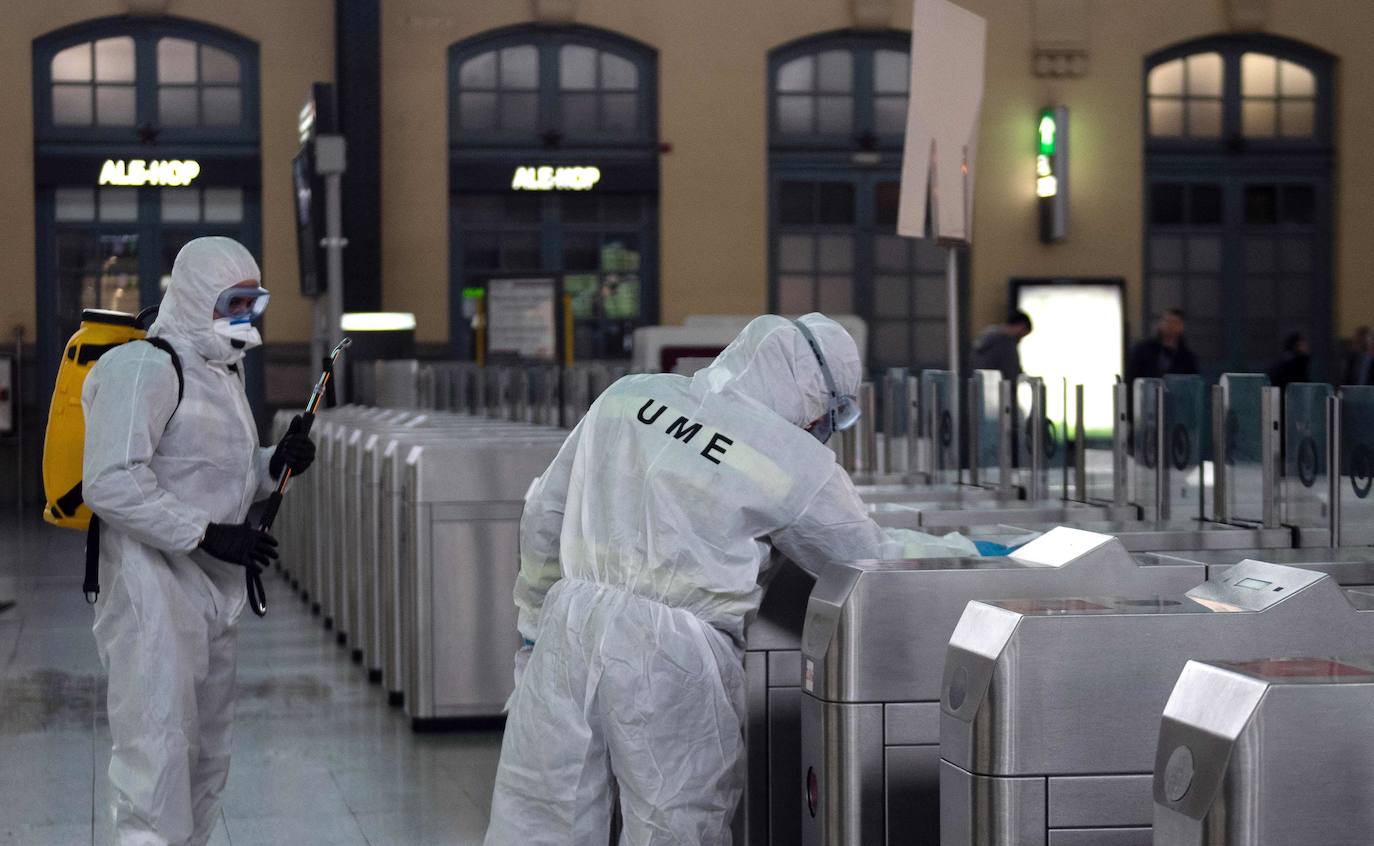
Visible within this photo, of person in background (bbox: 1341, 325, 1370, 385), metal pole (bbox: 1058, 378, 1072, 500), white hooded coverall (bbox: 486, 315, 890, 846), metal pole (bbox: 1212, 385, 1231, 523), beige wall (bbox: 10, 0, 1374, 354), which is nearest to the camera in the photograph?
white hooded coverall (bbox: 486, 315, 890, 846)

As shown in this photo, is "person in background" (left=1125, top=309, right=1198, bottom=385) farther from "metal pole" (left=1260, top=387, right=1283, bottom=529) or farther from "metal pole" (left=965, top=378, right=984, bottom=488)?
"metal pole" (left=1260, top=387, right=1283, bottom=529)

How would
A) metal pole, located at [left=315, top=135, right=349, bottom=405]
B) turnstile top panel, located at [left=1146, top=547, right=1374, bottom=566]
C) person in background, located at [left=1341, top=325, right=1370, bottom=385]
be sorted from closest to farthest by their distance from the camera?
turnstile top panel, located at [left=1146, top=547, right=1374, bottom=566], metal pole, located at [left=315, top=135, right=349, bottom=405], person in background, located at [left=1341, top=325, right=1370, bottom=385]

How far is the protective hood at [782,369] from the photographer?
3857 mm

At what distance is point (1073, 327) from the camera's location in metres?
20.1

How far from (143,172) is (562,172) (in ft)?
13.6

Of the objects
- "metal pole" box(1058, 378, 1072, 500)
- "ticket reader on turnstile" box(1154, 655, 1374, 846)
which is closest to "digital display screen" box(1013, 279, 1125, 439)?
"metal pole" box(1058, 378, 1072, 500)

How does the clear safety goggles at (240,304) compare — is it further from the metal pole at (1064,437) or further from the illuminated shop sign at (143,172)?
the illuminated shop sign at (143,172)

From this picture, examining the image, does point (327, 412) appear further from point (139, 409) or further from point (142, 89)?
point (139, 409)

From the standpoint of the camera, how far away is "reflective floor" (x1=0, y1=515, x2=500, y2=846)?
5.90 m

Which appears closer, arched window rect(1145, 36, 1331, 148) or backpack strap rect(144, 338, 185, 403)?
backpack strap rect(144, 338, 185, 403)

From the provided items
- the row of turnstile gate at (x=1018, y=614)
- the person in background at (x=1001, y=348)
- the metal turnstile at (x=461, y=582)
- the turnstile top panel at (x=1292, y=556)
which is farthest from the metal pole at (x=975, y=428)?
the person in background at (x=1001, y=348)

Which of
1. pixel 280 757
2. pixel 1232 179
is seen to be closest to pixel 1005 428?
pixel 280 757

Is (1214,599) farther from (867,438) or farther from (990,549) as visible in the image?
(867,438)

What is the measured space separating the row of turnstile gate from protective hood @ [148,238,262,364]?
5.36 ft
